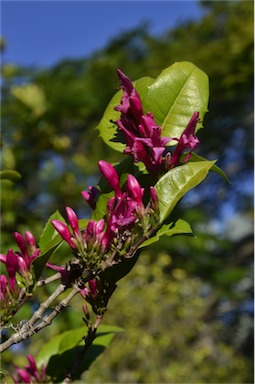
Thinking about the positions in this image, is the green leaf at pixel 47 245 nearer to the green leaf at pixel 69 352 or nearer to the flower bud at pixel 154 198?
the flower bud at pixel 154 198

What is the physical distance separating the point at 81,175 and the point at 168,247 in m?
2.93

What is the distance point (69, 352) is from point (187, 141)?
48 cm

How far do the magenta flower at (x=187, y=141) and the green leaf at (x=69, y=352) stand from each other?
407 millimetres

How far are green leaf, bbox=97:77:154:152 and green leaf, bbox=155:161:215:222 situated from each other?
11 cm

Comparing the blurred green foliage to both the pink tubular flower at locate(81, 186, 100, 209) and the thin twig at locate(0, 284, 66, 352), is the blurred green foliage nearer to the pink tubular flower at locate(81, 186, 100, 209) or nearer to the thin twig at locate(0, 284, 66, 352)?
the pink tubular flower at locate(81, 186, 100, 209)

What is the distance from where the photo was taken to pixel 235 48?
8.88m

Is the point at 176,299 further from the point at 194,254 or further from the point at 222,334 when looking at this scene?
the point at 222,334

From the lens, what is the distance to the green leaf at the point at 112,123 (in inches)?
36.5

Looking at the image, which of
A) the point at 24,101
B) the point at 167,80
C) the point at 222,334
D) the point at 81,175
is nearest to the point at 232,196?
the point at 222,334

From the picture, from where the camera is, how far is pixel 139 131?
34.5 inches

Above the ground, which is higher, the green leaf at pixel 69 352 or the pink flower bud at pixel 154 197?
the pink flower bud at pixel 154 197

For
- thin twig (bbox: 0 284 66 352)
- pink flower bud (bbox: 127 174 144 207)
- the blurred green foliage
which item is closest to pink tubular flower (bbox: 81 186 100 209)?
pink flower bud (bbox: 127 174 144 207)

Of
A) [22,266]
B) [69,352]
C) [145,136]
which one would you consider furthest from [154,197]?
[69,352]

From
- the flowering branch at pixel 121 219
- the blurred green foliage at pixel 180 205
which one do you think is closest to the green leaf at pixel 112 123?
the flowering branch at pixel 121 219
